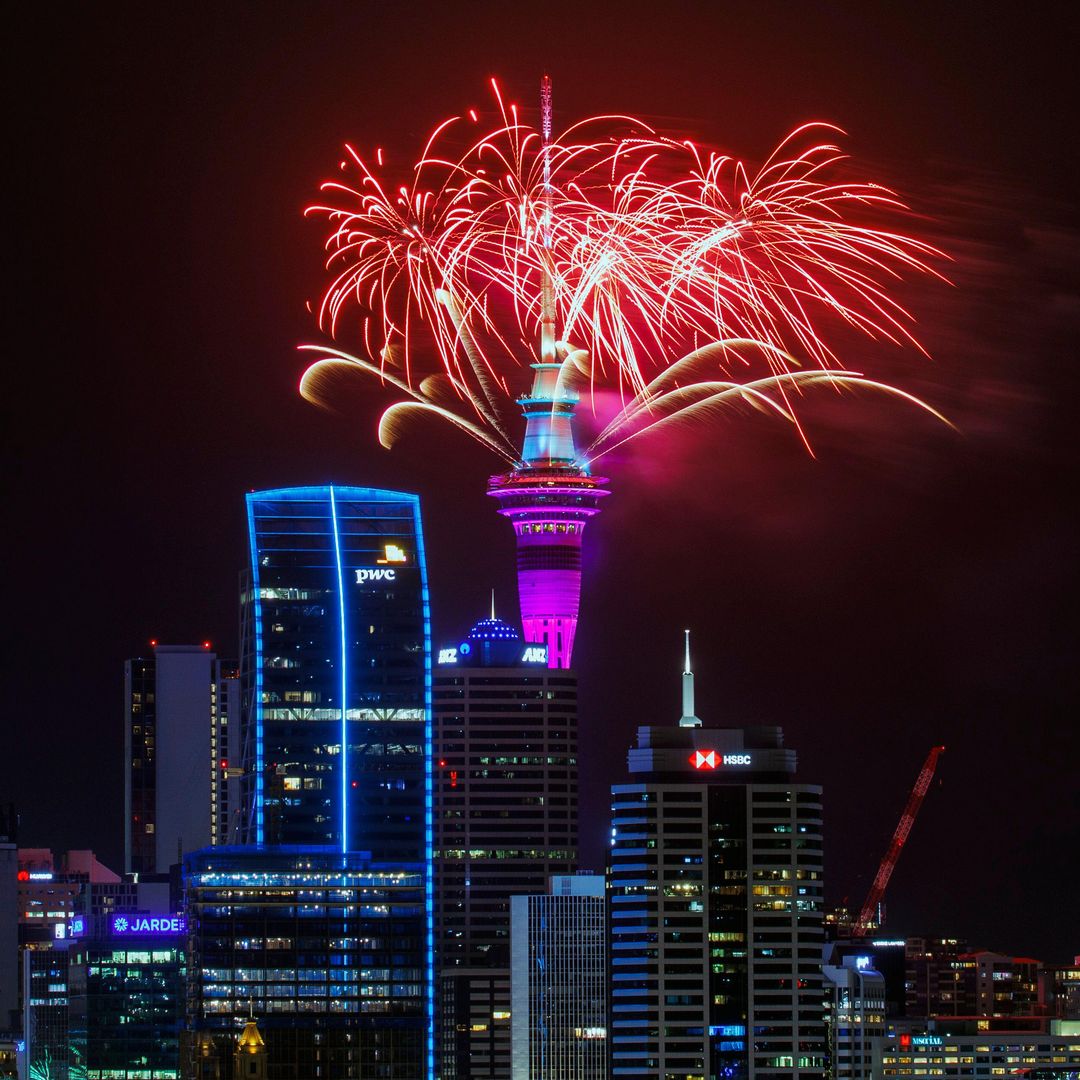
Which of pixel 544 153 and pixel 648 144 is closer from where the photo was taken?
pixel 648 144

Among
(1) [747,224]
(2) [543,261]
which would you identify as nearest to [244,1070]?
(2) [543,261]

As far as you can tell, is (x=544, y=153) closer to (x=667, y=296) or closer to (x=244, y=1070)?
(x=667, y=296)

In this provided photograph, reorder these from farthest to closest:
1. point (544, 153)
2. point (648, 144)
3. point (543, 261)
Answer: point (543, 261) < point (544, 153) < point (648, 144)

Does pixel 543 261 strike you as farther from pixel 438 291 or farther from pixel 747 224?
pixel 747 224

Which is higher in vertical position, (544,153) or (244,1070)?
(544,153)

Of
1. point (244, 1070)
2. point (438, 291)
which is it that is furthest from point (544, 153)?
point (244, 1070)

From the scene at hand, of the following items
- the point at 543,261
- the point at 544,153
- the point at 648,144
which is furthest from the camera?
the point at 543,261

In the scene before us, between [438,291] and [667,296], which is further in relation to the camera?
[438,291]

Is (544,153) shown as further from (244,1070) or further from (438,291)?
(244,1070)

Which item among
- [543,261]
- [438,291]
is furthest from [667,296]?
[543,261]
